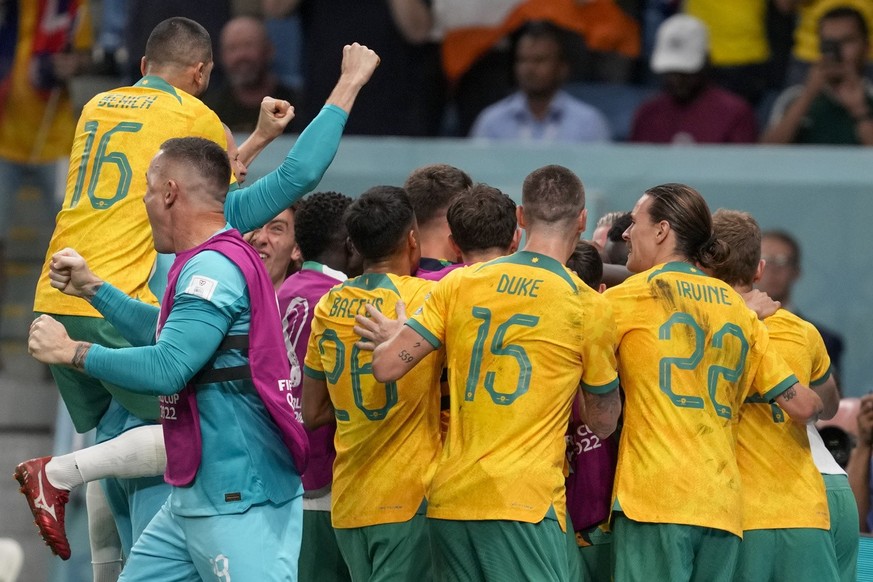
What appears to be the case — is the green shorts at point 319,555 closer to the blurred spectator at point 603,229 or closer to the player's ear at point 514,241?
the player's ear at point 514,241

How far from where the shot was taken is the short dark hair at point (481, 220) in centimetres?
564

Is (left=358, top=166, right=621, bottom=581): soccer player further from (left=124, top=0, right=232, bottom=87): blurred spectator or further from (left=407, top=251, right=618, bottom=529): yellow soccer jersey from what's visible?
(left=124, top=0, right=232, bottom=87): blurred spectator

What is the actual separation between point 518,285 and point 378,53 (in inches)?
208

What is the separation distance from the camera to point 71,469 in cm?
565

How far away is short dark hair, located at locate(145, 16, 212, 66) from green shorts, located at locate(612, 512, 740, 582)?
2357 mm

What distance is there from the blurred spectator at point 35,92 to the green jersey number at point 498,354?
6.64m

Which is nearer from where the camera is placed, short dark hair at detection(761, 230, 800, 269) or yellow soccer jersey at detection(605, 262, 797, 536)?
yellow soccer jersey at detection(605, 262, 797, 536)

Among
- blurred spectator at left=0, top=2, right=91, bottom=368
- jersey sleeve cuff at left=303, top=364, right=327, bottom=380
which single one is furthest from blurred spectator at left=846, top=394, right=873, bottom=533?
blurred spectator at left=0, top=2, right=91, bottom=368

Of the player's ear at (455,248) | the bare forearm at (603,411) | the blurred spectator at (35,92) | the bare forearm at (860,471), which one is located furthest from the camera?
the blurred spectator at (35,92)

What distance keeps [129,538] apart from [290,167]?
165 cm

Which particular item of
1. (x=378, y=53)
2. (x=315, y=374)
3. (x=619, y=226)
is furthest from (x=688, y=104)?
(x=315, y=374)

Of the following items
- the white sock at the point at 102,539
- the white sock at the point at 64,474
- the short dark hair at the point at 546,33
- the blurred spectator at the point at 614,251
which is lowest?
the white sock at the point at 102,539

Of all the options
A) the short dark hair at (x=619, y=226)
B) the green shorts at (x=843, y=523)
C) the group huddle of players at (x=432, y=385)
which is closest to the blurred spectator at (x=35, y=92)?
the group huddle of players at (x=432, y=385)

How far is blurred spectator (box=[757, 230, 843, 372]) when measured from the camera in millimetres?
8914
